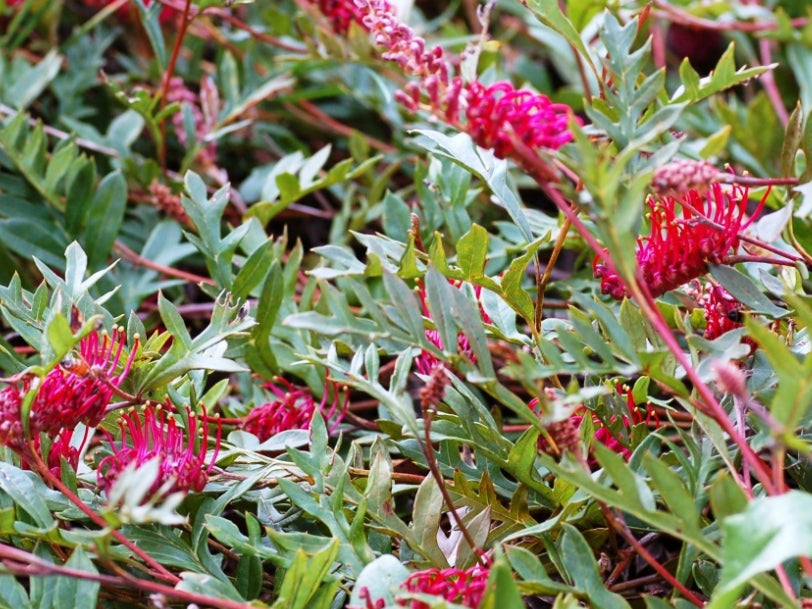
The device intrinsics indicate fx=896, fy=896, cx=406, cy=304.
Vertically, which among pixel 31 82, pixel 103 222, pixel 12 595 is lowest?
pixel 12 595

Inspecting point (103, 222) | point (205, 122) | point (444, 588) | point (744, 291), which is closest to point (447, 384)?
point (444, 588)

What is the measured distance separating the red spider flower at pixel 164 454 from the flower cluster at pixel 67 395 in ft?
0.09

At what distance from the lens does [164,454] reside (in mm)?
565

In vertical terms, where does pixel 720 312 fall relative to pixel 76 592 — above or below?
above

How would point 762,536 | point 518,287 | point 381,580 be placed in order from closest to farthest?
point 762,536, point 381,580, point 518,287

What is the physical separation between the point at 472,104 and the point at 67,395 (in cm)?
30

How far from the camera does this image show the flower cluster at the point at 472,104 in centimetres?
46

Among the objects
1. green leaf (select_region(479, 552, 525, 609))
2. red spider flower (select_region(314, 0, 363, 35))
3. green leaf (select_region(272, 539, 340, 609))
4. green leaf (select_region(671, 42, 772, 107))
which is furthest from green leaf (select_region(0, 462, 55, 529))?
red spider flower (select_region(314, 0, 363, 35))

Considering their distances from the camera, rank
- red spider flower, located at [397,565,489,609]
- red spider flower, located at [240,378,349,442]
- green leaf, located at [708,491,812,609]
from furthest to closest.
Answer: red spider flower, located at [240,378,349,442]
red spider flower, located at [397,565,489,609]
green leaf, located at [708,491,812,609]

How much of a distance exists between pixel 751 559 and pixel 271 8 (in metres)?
0.98

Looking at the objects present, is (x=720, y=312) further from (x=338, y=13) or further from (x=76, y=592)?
(x=338, y=13)

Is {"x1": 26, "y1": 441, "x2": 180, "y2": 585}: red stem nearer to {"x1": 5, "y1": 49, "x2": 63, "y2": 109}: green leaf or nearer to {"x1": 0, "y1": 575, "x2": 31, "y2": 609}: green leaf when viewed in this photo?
{"x1": 0, "y1": 575, "x2": 31, "y2": 609}: green leaf

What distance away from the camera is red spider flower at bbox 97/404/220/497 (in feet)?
1.82

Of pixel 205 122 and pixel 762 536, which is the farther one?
pixel 205 122
